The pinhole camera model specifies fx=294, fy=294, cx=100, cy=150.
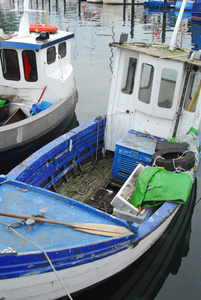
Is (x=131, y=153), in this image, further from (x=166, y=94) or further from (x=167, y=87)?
(x=167, y=87)

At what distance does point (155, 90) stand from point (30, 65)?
4395 mm

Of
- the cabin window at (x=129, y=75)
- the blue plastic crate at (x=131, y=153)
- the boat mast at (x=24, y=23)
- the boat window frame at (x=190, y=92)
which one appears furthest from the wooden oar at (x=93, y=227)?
the boat mast at (x=24, y=23)

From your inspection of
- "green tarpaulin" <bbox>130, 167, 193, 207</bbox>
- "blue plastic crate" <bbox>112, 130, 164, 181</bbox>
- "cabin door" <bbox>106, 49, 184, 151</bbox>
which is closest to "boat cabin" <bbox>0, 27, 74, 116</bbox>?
"cabin door" <bbox>106, 49, 184, 151</bbox>

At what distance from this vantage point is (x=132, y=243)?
4117mm

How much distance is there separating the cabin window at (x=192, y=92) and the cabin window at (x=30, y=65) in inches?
186

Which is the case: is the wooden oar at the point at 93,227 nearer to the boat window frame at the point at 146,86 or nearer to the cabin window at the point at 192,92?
the boat window frame at the point at 146,86

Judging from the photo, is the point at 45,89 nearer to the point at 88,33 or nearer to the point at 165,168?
the point at 165,168

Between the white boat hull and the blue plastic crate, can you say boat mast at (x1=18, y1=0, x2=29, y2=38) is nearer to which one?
the blue plastic crate

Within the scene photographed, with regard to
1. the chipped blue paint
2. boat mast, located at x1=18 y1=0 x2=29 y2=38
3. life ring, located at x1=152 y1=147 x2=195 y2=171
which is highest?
boat mast, located at x1=18 y1=0 x2=29 y2=38

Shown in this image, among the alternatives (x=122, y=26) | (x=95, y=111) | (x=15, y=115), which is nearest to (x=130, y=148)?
(x=15, y=115)

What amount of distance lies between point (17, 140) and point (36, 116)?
88 cm

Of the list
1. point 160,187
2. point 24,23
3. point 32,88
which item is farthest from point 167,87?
point 24,23

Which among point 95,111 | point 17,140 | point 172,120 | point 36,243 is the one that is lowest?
point 95,111

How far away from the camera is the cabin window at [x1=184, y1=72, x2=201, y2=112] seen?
5930 mm
